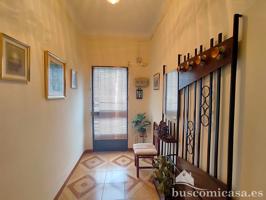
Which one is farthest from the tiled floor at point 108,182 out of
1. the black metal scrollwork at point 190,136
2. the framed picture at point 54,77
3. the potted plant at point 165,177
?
the framed picture at point 54,77

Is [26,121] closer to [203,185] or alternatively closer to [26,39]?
[26,39]

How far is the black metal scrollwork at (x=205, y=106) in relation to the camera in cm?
156

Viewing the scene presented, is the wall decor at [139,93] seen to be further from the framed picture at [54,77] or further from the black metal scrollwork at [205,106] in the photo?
the black metal scrollwork at [205,106]

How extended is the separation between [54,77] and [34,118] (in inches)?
28.6

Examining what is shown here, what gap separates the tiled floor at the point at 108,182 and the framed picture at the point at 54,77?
1439 millimetres

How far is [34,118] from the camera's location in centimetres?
181

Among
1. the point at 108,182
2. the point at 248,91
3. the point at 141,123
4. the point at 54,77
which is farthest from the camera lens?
the point at 141,123

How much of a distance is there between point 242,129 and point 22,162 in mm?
1782

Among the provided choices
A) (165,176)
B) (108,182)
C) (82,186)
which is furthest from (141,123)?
(165,176)

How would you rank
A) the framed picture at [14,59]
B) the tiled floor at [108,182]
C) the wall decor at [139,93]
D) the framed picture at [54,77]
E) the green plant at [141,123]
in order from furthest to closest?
the wall decor at [139,93]
the green plant at [141,123]
the tiled floor at [108,182]
the framed picture at [54,77]
the framed picture at [14,59]

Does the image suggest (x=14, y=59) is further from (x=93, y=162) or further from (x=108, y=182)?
(x=93, y=162)

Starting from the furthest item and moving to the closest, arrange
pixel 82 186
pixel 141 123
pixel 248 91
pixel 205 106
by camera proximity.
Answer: pixel 141 123, pixel 82 186, pixel 205 106, pixel 248 91

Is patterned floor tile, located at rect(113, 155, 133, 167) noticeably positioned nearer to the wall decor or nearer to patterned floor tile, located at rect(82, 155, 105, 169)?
patterned floor tile, located at rect(82, 155, 105, 169)

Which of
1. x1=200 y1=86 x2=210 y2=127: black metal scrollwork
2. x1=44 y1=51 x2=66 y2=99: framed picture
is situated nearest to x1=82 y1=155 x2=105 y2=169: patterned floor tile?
x1=44 y1=51 x2=66 y2=99: framed picture
